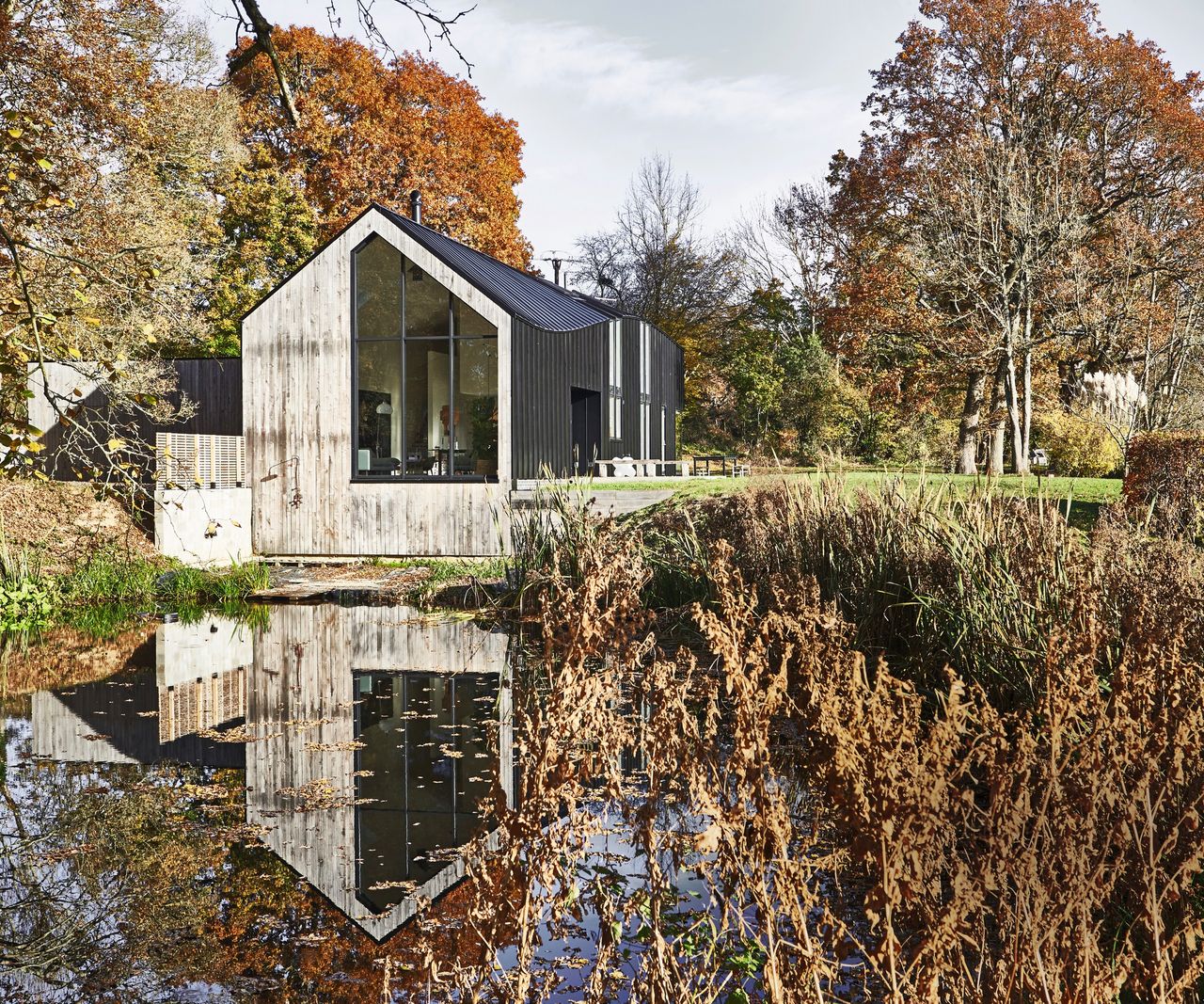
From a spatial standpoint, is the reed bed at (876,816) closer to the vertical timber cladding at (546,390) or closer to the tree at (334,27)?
the tree at (334,27)

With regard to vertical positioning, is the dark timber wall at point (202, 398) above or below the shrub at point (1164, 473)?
above

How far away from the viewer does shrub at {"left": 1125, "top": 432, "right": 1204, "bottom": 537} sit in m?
8.48

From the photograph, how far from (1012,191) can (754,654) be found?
18.5 meters

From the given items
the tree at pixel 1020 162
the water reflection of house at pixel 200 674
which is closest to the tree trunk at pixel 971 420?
the tree at pixel 1020 162

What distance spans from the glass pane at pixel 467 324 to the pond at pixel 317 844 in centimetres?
830

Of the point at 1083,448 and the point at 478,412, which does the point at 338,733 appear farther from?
the point at 1083,448

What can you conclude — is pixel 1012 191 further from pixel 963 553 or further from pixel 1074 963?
pixel 1074 963

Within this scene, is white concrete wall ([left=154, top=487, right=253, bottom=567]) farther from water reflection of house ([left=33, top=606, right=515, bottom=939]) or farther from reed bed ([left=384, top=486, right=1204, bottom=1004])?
reed bed ([left=384, top=486, right=1204, bottom=1004])

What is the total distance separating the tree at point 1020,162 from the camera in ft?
62.5

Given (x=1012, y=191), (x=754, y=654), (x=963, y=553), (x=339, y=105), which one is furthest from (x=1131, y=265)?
(x=339, y=105)

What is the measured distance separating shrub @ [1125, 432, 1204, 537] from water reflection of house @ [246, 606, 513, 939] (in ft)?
18.3

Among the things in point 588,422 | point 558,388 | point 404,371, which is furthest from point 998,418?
point 404,371

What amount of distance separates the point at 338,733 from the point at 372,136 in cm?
2434

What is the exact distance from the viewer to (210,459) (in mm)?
14914
